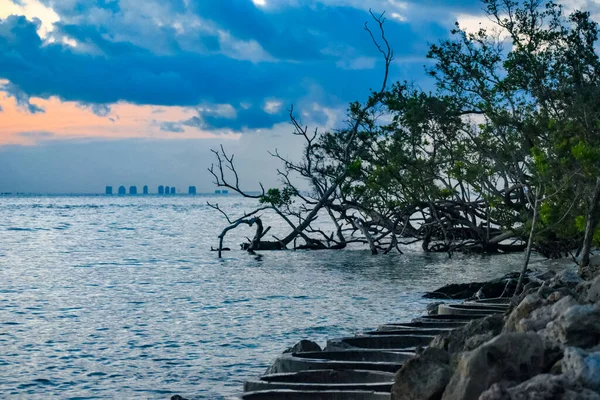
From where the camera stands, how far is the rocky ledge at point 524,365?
5.34 m

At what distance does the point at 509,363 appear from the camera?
19.9 feet

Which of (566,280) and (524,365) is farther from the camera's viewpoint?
(566,280)

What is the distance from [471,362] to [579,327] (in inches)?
46.3

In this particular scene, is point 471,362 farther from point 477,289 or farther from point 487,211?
point 487,211

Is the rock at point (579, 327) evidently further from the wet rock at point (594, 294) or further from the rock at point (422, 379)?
the wet rock at point (594, 294)

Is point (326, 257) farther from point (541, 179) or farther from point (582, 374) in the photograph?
point (582, 374)

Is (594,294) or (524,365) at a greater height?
(594,294)

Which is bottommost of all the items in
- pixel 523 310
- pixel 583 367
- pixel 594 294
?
pixel 583 367

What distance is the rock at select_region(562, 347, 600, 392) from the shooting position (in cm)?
535

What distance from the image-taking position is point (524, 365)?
6105mm

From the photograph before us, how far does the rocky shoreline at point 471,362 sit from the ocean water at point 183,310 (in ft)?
6.78

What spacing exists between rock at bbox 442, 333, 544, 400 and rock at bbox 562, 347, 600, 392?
0.37 m

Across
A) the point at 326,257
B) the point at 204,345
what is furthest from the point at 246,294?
the point at 326,257

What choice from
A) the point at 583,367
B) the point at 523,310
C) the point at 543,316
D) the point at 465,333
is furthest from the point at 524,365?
the point at 523,310
